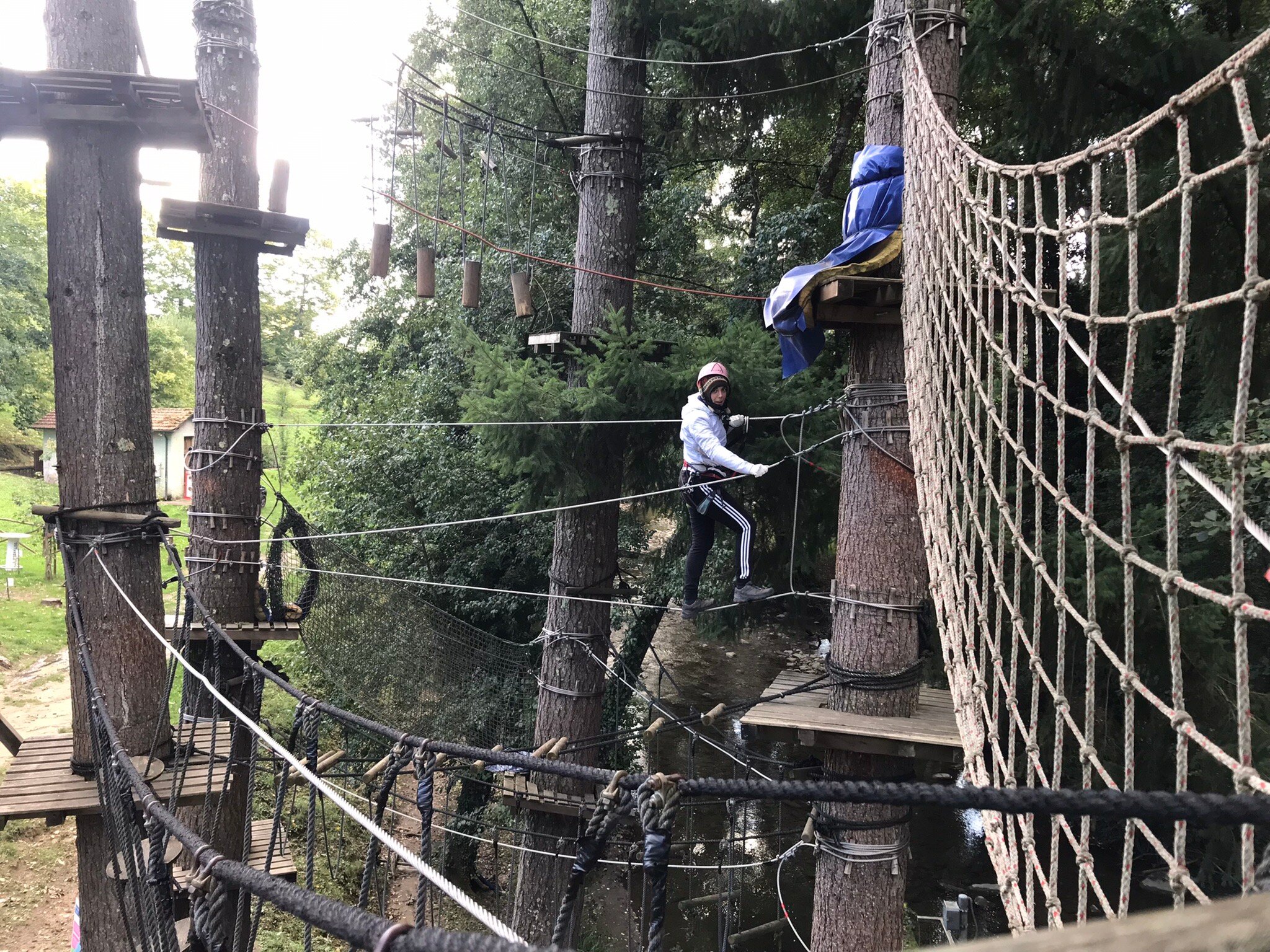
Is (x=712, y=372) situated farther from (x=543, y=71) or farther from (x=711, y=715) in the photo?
(x=543, y=71)

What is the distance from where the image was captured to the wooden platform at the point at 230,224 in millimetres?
3939

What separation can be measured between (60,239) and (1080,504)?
5891mm

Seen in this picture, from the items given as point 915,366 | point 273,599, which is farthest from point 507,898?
point 915,366

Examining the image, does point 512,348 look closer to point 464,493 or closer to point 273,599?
point 273,599

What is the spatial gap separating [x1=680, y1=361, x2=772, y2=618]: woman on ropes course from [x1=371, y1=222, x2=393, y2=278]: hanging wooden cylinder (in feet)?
7.44

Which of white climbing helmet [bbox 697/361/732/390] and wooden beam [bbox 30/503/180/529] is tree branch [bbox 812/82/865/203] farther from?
wooden beam [bbox 30/503/180/529]

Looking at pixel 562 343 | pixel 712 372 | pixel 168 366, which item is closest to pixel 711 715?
pixel 712 372

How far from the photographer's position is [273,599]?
4414 mm

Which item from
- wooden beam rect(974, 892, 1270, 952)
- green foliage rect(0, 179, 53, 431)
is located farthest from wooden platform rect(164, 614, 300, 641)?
green foliage rect(0, 179, 53, 431)

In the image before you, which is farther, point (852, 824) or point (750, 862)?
point (750, 862)

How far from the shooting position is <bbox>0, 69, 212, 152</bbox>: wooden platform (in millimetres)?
2672

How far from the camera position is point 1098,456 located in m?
6.30

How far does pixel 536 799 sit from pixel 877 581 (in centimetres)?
265

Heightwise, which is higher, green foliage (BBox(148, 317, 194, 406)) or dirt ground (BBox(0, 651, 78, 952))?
green foliage (BBox(148, 317, 194, 406))
